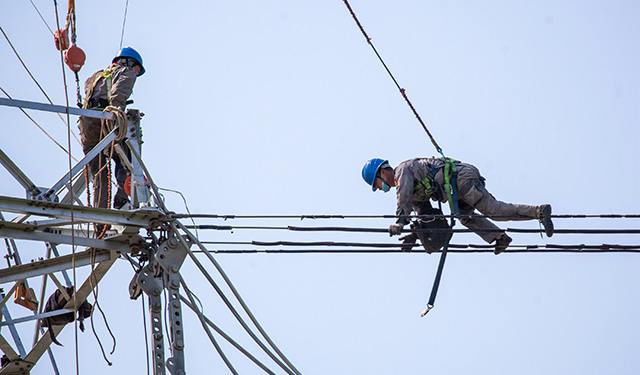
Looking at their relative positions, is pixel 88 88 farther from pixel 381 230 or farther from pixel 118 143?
pixel 381 230

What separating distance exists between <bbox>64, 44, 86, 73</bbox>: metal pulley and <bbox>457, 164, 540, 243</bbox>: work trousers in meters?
4.70

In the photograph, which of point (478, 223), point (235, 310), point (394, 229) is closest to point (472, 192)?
point (478, 223)

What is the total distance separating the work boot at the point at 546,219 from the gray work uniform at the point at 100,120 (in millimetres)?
4623

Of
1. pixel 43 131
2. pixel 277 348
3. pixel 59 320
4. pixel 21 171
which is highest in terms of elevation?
pixel 43 131

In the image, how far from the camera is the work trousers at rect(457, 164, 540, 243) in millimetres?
12016

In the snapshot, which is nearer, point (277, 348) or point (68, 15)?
point (277, 348)

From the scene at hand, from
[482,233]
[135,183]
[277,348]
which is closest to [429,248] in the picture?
[482,233]

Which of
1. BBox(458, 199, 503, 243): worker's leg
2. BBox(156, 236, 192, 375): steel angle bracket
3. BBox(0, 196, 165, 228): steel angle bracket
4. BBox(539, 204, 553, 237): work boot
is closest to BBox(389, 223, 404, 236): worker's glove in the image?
BBox(458, 199, 503, 243): worker's leg

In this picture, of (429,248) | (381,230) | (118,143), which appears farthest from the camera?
(429,248)

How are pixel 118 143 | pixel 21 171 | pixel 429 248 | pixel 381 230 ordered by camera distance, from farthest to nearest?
1. pixel 429 248
2. pixel 381 230
3. pixel 118 143
4. pixel 21 171

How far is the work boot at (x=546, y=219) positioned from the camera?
1146 cm

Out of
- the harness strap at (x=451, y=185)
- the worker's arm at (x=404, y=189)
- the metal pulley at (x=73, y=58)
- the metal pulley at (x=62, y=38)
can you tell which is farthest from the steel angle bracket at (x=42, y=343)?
the harness strap at (x=451, y=185)

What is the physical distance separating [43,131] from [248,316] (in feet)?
12.0

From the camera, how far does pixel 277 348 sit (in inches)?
384
